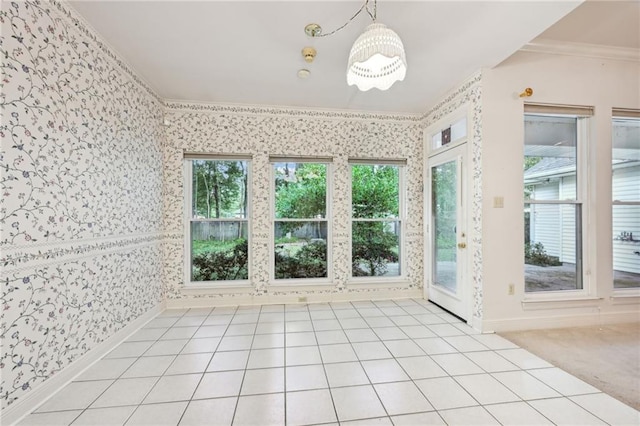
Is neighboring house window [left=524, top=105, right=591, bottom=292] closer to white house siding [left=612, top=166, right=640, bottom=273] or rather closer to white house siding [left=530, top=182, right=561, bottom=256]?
white house siding [left=530, top=182, right=561, bottom=256]

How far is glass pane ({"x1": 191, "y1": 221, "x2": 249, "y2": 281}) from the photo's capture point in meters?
3.73

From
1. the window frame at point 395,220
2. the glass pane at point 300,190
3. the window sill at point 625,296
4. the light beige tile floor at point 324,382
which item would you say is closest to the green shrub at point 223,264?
the glass pane at point 300,190

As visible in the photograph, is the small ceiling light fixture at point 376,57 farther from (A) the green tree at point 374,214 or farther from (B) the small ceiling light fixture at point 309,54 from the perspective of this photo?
(A) the green tree at point 374,214

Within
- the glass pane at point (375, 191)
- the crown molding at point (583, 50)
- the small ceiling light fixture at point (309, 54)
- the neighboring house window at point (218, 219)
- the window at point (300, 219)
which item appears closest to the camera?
the small ceiling light fixture at point (309, 54)

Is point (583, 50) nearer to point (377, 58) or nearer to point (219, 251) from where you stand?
point (377, 58)

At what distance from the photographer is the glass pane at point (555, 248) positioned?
3002 millimetres

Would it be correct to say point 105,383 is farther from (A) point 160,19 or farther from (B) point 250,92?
(B) point 250,92

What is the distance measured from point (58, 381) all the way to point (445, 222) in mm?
3862

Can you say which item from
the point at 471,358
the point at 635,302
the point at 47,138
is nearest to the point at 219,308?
the point at 47,138

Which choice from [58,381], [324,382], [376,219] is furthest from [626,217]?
[58,381]

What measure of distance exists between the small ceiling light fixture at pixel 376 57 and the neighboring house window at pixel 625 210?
3004mm

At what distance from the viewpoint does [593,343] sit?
8.45 feet

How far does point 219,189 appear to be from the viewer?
3762 millimetres

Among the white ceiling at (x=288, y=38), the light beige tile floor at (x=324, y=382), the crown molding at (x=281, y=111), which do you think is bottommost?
the light beige tile floor at (x=324, y=382)
